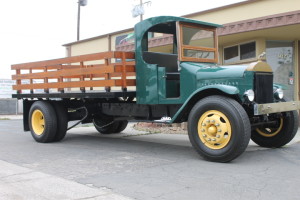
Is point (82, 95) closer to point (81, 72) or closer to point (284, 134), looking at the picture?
point (81, 72)

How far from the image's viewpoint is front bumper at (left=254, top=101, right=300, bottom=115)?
18.4 feet

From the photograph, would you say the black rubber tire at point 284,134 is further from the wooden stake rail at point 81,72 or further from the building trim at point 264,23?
the building trim at point 264,23

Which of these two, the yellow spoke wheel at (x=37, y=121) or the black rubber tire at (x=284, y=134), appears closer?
the black rubber tire at (x=284, y=134)

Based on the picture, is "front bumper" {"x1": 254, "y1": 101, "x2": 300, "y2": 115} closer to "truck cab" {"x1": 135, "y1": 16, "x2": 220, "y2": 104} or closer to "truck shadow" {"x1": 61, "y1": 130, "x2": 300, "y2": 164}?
"truck shadow" {"x1": 61, "y1": 130, "x2": 300, "y2": 164}

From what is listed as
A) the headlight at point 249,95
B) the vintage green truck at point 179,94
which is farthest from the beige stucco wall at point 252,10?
the headlight at point 249,95

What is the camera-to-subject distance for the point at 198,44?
7.17 meters

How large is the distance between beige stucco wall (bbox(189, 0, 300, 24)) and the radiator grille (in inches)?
190

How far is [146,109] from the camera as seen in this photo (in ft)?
24.6

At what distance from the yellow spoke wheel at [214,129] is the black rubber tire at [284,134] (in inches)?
66.8

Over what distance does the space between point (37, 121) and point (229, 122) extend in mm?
5247

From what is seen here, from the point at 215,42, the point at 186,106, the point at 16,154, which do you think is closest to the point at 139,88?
the point at 186,106

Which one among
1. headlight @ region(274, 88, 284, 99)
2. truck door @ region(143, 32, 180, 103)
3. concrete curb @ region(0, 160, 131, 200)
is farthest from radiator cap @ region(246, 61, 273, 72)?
concrete curb @ region(0, 160, 131, 200)

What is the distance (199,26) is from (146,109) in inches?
77.4

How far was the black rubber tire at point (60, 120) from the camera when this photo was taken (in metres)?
8.58
